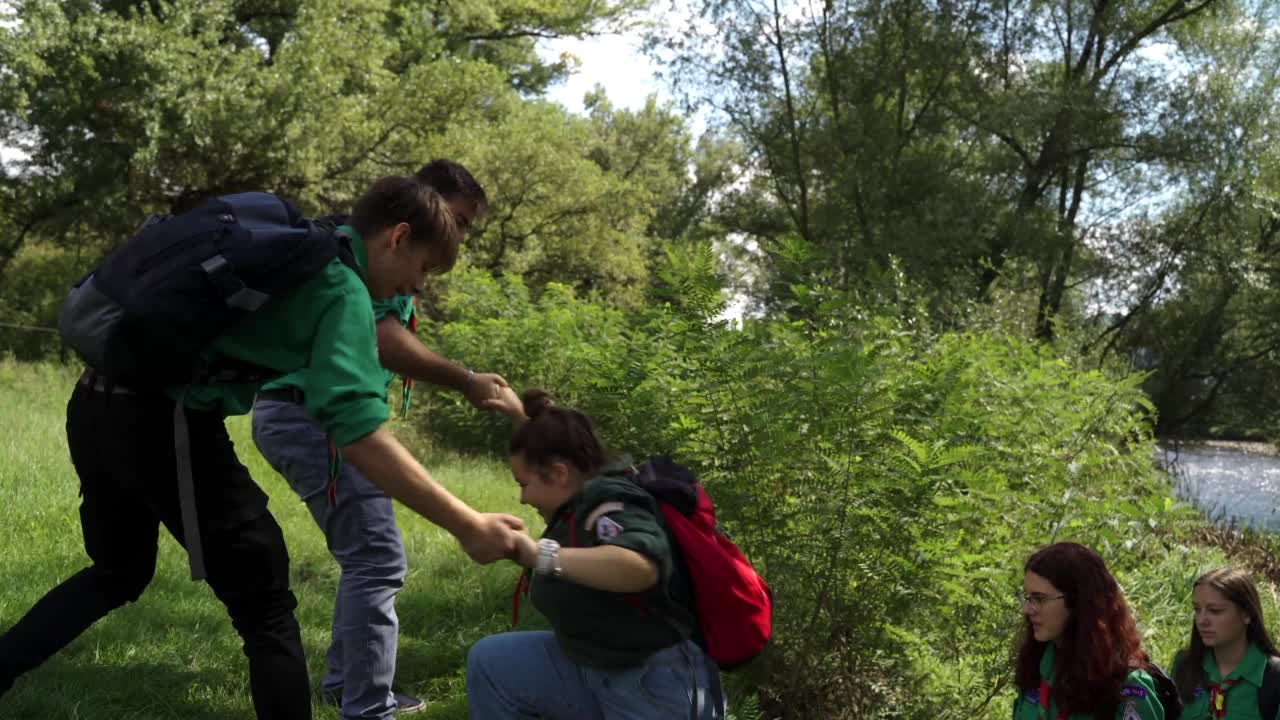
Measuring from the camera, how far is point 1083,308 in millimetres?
24406

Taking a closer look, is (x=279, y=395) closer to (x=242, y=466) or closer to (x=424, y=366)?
(x=424, y=366)

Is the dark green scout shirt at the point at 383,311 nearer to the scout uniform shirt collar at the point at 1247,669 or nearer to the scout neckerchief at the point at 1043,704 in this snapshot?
the scout neckerchief at the point at 1043,704

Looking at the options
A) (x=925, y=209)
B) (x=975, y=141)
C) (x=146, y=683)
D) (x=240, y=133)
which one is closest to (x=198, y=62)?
(x=240, y=133)

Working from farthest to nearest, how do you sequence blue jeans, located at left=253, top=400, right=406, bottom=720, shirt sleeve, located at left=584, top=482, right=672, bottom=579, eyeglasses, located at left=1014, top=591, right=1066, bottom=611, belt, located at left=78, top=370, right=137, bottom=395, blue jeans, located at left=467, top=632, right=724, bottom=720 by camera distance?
1. blue jeans, located at left=253, top=400, right=406, bottom=720
2. eyeglasses, located at left=1014, top=591, right=1066, bottom=611
3. belt, located at left=78, top=370, right=137, bottom=395
4. blue jeans, located at left=467, top=632, right=724, bottom=720
5. shirt sleeve, located at left=584, top=482, right=672, bottom=579

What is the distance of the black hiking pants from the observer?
9.28 ft

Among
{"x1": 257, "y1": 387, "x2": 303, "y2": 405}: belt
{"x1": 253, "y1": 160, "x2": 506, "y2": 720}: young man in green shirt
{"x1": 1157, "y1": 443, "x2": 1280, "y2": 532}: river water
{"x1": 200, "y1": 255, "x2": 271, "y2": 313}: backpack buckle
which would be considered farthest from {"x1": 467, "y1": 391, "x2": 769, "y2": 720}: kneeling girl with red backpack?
{"x1": 1157, "y1": 443, "x2": 1280, "y2": 532}: river water

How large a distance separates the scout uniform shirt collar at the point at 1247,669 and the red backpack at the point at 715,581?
7.07 ft

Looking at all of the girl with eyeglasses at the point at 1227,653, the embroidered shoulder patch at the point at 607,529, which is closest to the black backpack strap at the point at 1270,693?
the girl with eyeglasses at the point at 1227,653

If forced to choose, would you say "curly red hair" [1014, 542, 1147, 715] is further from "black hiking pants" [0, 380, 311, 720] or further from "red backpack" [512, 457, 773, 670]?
"black hiking pants" [0, 380, 311, 720]

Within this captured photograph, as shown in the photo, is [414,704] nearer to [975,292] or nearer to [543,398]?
[543,398]

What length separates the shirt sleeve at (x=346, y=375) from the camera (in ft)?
8.30

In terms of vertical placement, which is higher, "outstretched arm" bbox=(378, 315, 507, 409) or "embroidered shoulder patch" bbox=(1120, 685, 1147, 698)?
"outstretched arm" bbox=(378, 315, 507, 409)

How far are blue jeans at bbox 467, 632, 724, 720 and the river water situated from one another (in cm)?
1241

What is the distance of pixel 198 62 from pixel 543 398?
57.1ft
